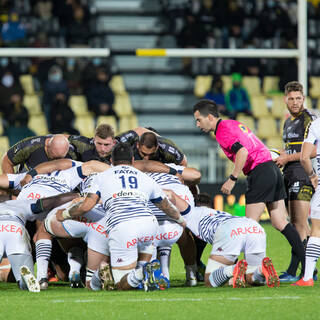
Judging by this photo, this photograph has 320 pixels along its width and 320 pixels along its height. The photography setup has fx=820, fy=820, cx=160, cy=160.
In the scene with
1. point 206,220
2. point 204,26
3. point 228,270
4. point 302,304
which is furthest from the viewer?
point 204,26

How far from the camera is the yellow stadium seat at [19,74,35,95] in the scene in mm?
17500

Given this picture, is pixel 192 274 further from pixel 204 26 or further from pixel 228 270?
pixel 204 26

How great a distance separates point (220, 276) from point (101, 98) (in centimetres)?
1059

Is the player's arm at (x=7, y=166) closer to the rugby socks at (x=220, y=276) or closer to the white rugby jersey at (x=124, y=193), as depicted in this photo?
the white rugby jersey at (x=124, y=193)

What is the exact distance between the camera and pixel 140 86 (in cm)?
1858

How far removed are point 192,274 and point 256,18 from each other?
41.5 ft

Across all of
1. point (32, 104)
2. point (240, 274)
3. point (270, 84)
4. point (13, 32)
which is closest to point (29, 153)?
point (240, 274)

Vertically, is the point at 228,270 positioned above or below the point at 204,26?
below

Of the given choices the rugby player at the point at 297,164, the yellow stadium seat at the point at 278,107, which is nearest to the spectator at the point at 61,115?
the yellow stadium seat at the point at 278,107

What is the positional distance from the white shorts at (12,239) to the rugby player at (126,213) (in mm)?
412

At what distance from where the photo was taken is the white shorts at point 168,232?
23.2ft

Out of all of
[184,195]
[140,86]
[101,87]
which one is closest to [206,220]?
[184,195]

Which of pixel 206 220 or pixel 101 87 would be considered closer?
pixel 206 220

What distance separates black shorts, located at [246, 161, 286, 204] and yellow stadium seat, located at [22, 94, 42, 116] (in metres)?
9.69
